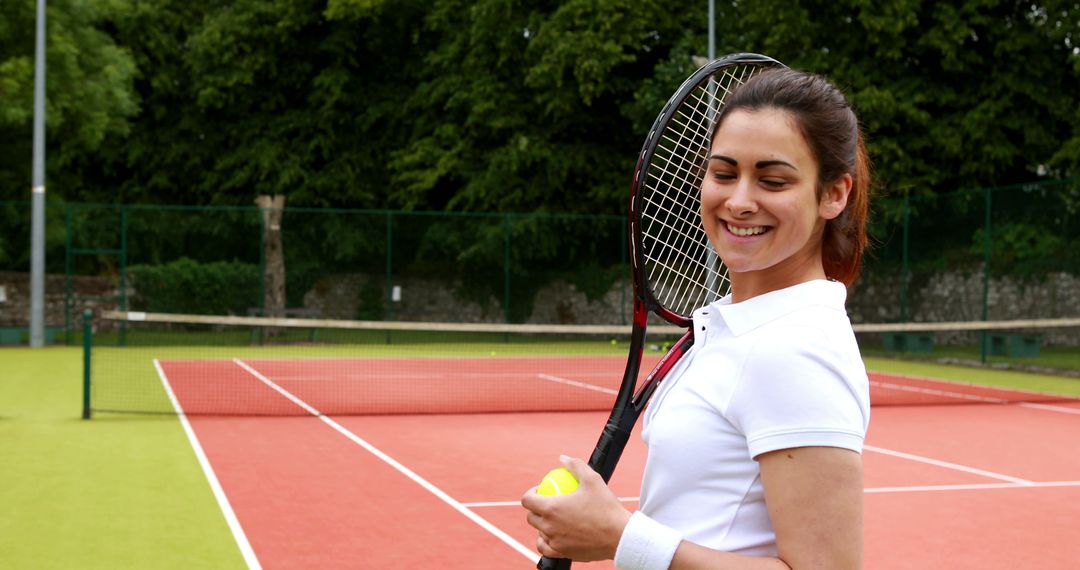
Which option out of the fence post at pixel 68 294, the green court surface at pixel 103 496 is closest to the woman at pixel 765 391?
the green court surface at pixel 103 496

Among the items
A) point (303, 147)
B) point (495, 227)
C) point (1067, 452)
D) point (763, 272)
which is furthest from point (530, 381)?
point (303, 147)

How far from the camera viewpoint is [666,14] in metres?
24.2

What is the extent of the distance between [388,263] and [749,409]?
2065cm

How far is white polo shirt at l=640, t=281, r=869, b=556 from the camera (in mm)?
1330

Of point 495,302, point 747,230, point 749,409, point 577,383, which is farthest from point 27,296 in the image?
point 749,409

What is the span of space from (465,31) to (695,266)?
24568 mm

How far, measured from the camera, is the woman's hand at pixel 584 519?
4.68ft

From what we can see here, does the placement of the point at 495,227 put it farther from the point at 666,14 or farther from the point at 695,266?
the point at 695,266

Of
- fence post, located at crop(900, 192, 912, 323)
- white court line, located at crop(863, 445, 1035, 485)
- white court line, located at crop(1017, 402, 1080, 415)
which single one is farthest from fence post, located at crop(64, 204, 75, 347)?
white court line, located at crop(863, 445, 1035, 485)

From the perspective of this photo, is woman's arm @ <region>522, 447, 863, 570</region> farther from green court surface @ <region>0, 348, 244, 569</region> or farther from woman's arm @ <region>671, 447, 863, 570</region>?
green court surface @ <region>0, 348, 244, 569</region>

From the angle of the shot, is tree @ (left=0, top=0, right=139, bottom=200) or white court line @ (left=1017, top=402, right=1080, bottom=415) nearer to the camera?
white court line @ (left=1017, top=402, right=1080, bottom=415)

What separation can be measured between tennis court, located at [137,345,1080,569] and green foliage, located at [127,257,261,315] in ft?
27.1

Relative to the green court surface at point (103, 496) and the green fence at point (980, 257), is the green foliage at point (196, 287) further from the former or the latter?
the green fence at point (980, 257)

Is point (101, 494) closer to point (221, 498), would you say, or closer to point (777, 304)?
point (221, 498)
